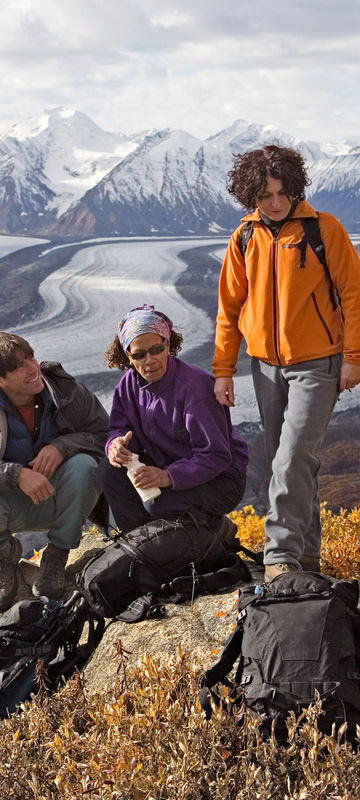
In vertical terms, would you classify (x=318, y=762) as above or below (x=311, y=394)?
below

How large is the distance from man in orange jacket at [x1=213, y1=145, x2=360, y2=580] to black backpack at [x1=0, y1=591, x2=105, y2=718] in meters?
0.82

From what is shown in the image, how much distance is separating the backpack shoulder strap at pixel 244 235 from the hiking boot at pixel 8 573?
1.94m

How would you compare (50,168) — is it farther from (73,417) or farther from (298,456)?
(298,456)

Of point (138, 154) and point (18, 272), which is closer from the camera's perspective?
point (18, 272)

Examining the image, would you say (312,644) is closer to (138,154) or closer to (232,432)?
(232,432)

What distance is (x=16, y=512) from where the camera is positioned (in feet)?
13.2

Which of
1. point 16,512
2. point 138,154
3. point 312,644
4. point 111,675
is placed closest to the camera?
point 312,644

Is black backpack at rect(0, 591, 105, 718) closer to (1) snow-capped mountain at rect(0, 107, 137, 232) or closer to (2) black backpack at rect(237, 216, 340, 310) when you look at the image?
(2) black backpack at rect(237, 216, 340, 310)

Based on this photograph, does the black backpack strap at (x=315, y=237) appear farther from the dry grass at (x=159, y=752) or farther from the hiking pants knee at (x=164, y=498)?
the dry grass at (x=159, y=752)

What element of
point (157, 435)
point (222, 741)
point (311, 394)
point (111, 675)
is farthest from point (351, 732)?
point (157, 435)

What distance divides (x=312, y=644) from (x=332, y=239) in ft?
5.49

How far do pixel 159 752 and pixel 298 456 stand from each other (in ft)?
4.92

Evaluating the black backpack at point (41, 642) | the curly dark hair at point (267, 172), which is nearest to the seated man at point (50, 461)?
the black backpack at point (41, 642)

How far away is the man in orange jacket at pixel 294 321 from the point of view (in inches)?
126
